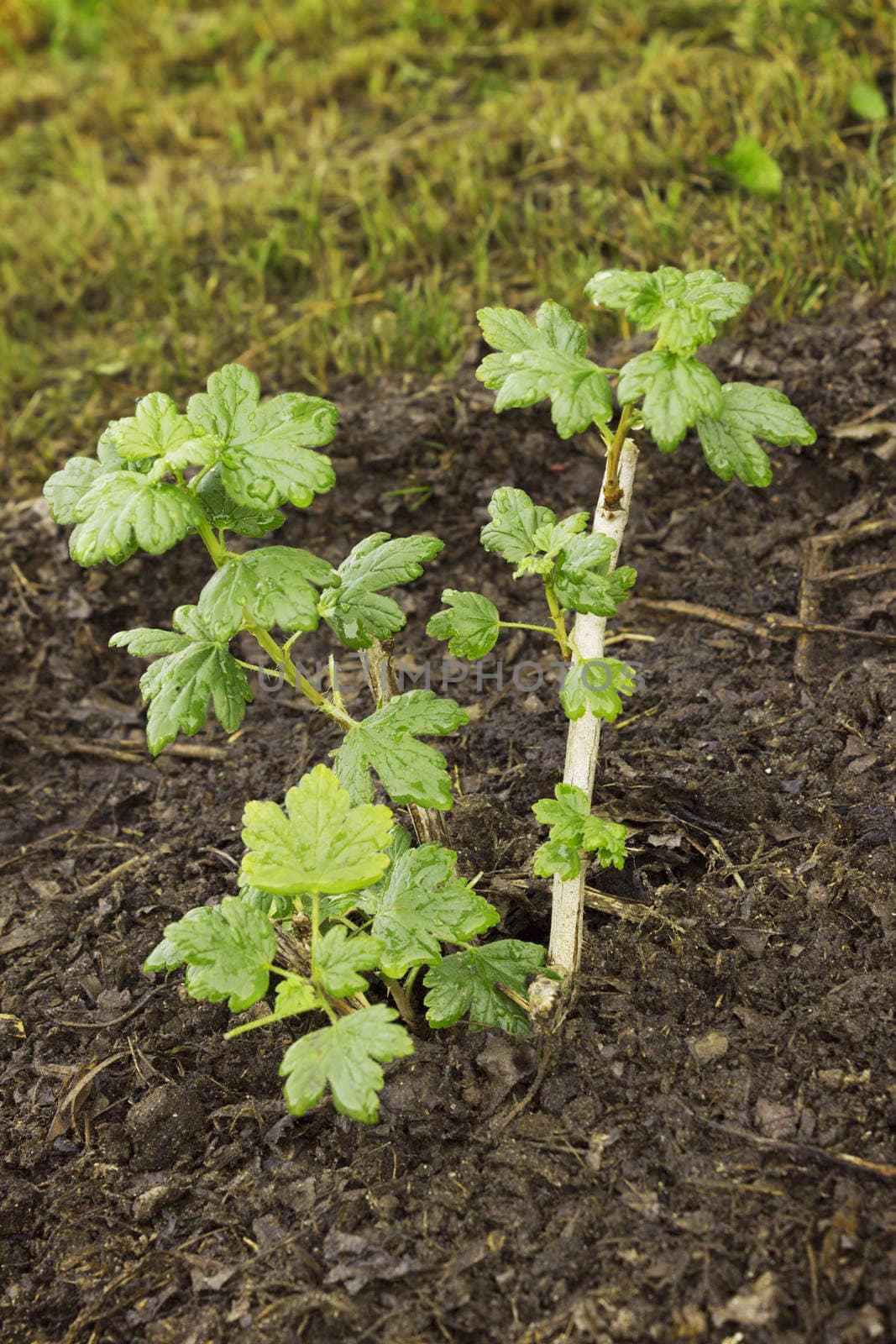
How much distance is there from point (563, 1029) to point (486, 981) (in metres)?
0.18

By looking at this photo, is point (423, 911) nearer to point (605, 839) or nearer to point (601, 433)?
point (605, 839)

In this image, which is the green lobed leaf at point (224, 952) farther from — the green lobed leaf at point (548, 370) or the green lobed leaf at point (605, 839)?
the green lobed leaf at point (548, 370)

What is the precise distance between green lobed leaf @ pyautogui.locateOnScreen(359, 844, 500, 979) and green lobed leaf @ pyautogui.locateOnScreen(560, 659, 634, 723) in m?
0.36

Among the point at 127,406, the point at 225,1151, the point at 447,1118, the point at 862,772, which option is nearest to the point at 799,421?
the point at 862,772

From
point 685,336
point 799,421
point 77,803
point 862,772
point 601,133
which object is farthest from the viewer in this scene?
point 601,133

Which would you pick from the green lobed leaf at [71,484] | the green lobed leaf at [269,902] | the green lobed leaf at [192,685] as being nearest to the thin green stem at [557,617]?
the green lobed leaf at [192,685]

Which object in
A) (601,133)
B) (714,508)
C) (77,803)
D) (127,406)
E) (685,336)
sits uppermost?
(685,336)

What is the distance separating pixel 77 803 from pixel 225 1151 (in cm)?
118

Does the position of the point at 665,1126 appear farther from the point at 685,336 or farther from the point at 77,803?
the point at 77,803

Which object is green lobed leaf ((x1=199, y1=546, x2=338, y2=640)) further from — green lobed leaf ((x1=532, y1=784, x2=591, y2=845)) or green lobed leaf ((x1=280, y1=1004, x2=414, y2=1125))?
green lobed leaf ((x1=280, y1=1004, x2=414, y2=1125))

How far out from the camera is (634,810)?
8.19ft

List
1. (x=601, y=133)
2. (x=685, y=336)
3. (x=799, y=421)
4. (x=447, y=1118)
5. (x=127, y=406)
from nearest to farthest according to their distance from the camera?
1. (x=685, y=336)
2. (x=799, y=421)
3. (x=447, y=1118)
4. (x=127, y=406)
5. (x=601, y=133)

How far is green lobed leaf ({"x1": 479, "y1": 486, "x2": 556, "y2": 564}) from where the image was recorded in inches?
78.2

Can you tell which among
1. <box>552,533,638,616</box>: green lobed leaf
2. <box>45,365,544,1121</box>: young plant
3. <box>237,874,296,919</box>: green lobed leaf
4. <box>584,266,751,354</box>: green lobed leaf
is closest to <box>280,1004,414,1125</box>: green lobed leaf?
<box>45,365,544,1121</box>: young plant
